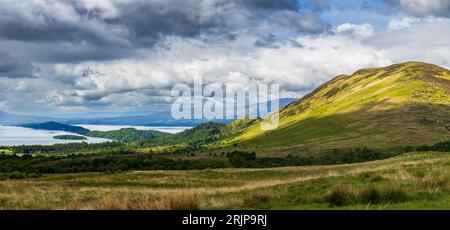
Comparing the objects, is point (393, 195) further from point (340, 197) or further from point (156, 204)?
point (156, 204)

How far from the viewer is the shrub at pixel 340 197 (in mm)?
17203

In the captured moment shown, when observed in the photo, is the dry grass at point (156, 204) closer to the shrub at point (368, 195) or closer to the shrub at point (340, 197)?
the shrub at point (340, 197)

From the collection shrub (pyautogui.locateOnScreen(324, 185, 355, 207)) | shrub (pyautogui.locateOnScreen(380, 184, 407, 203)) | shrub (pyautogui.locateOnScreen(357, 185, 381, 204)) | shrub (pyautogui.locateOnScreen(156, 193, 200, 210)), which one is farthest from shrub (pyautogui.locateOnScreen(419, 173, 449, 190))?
shrub (pyautogui.locateOnScreen(156, 193, 200, 210))

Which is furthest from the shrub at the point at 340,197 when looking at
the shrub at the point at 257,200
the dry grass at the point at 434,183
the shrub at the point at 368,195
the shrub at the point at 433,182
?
the shrub at the point at 433,182

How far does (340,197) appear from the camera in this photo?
694 inches

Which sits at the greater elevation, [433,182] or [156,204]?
[433,182]

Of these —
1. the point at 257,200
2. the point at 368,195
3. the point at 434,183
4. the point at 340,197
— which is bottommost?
the point at 257,200

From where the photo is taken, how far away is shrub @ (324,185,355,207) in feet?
56.4

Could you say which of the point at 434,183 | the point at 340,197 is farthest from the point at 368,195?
the point at 434,183
